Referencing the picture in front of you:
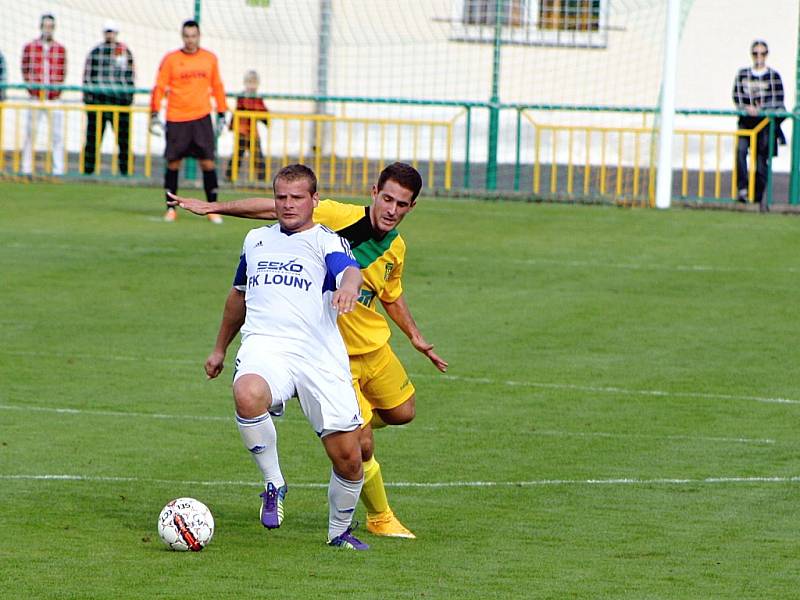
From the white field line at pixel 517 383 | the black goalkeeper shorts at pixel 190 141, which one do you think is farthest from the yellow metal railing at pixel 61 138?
the white field line at pixel 517 383

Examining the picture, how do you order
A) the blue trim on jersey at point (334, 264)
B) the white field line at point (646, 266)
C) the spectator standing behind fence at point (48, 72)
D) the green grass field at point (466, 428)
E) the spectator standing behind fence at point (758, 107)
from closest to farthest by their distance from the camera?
1. the green grass field at point (466, 428)
2. the blue trim on jersey at point (334, 264)
3. the white field line at point (646, 266)
4. the spectator standing behind fence at point (758, 107)
5. the spectator standing behind fence at point (48, 72)

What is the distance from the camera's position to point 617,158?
964 inches

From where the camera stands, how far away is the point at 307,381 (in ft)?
24.4

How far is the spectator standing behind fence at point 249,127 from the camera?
2469 centimetres

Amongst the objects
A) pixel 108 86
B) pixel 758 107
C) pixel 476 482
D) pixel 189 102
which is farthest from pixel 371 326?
pixel 108 86

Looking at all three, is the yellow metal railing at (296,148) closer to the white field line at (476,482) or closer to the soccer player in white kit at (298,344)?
the white field line at (476,482)

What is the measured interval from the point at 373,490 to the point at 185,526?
3.37 feet

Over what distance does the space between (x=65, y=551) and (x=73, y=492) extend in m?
1.34

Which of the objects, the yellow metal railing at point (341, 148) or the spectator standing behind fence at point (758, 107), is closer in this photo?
the spectator standing behind fence at point (758, 107)

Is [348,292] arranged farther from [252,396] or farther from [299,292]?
[252,396]

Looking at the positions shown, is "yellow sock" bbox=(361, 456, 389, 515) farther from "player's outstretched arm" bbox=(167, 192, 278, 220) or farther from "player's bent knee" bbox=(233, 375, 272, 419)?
"player's outstretched arm" bbox=(167, 192, 278, 220)

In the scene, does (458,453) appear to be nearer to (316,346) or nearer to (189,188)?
(316,346)

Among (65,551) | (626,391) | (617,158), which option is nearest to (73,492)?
(65,551)

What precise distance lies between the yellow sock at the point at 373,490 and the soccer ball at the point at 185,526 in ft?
2.86
